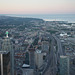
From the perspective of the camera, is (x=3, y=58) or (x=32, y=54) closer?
(x=3, y=58)

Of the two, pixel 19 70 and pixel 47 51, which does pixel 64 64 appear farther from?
pixel 47 51

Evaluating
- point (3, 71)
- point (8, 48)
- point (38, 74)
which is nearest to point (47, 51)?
point (38, 74)

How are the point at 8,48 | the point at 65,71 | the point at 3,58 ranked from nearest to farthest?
the point at 3,58 → the point at 8,48 → the point at 65,71

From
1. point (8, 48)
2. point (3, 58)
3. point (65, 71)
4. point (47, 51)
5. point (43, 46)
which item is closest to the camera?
point (3, 58)

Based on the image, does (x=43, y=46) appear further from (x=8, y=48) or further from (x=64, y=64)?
(x=8, y=48)

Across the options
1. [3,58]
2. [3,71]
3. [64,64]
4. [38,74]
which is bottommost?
[38,74]

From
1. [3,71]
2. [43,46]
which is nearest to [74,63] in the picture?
[43,46]

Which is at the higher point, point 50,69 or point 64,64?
point 64,64

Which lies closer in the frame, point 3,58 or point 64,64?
point 3,58

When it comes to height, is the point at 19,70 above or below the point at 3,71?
below
